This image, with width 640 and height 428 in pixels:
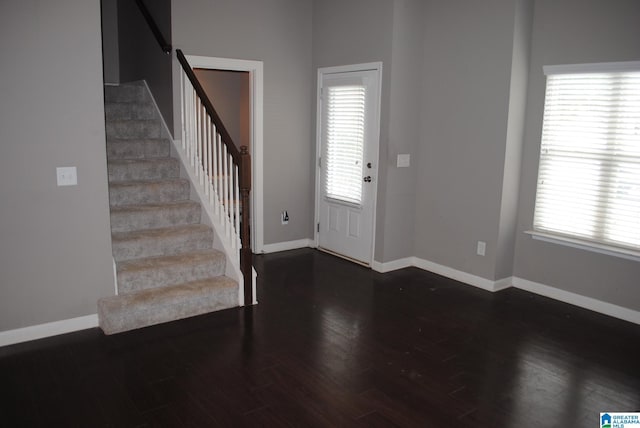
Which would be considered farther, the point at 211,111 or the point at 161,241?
the point at 211,111

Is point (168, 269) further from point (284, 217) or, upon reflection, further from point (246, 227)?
point (284, 217)

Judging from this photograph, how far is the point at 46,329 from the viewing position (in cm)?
361

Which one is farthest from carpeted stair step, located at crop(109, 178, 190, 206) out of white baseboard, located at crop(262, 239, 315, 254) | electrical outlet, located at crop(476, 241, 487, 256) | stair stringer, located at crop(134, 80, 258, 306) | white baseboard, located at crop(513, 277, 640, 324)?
white baseboard, located at crop(513, 277, 640, 324)

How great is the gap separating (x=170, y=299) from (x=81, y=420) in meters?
1.33

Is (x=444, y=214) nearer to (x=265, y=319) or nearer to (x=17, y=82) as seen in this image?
(x=265, y=319)

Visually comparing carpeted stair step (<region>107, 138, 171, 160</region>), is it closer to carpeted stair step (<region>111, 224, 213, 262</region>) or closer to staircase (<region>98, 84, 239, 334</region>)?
staircase (<region>98, 84, 239, 334</region>)

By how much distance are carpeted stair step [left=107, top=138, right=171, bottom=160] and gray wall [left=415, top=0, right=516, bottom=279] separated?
2.72 meters

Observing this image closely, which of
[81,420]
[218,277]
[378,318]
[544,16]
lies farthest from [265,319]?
[544,16]

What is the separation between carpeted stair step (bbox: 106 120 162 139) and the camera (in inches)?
204

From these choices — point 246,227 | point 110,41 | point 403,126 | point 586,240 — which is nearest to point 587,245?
point 586,240

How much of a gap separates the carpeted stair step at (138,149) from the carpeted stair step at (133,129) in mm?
137

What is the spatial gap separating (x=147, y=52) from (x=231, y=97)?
3.93 m

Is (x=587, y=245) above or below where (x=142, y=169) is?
below

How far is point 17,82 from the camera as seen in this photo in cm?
331
